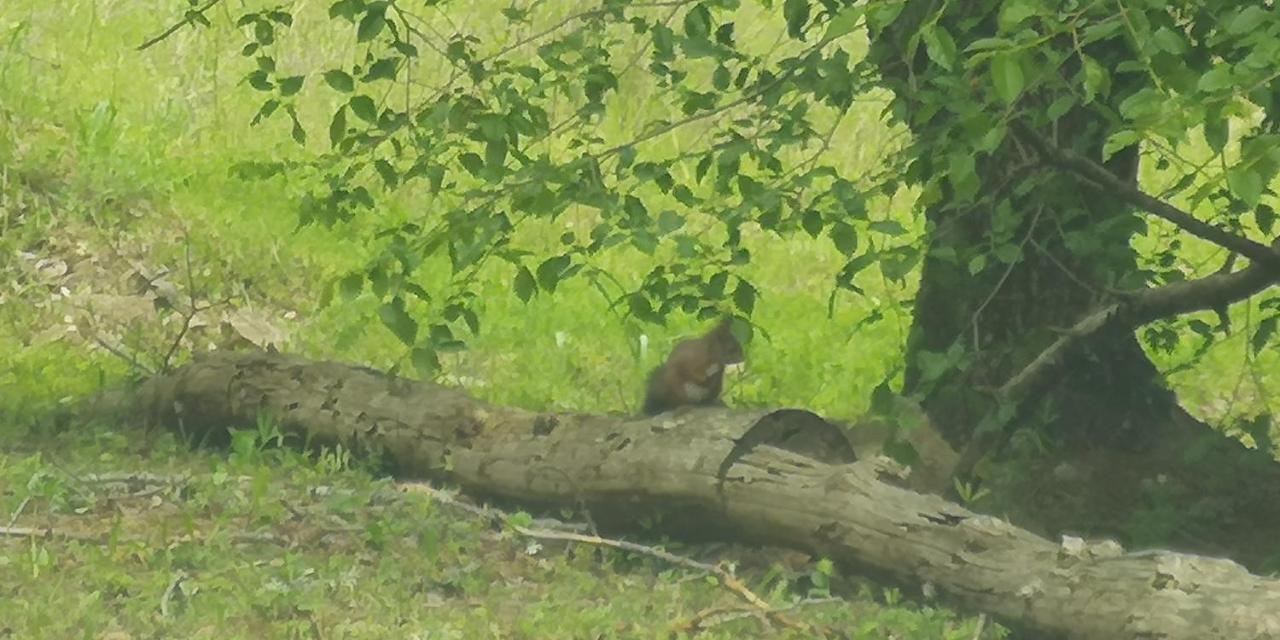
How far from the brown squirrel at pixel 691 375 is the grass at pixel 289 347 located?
65cm

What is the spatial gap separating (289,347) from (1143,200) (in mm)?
4925

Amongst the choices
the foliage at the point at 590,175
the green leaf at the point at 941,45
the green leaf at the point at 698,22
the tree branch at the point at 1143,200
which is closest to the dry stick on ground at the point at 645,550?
the foliage at the point at 590,175

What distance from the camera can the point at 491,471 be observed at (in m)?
6.66

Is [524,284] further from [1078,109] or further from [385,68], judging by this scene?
[1078,109]

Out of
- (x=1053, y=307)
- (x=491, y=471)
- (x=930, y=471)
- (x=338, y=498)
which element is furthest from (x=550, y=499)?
(x=1053, y=307)

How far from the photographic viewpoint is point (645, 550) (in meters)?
5.99

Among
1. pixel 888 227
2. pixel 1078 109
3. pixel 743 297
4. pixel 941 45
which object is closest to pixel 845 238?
pixel 888 227

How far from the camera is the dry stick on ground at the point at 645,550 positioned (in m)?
5.53

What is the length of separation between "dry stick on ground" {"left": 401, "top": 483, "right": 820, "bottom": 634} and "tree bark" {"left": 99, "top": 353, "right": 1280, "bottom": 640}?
131 mm

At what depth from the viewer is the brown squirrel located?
7699mm

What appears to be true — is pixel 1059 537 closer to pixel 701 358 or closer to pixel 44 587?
pixel 701 358

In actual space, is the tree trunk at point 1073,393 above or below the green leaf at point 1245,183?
below

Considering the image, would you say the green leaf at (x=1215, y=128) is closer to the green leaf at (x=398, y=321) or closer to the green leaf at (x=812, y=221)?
the green leaf at (x=812, y=221)

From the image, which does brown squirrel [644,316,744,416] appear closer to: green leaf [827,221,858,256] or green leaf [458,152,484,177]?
green leaf [458,152,484,177]
